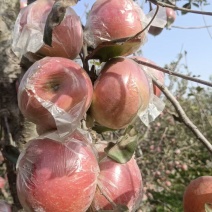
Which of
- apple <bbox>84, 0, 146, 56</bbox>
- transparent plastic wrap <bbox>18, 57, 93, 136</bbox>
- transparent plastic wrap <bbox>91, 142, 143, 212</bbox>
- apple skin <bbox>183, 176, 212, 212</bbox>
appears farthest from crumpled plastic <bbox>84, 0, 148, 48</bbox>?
apple skin <bbox>183, 176, 212, 212</bbox>

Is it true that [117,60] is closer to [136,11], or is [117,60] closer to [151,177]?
[136,11]

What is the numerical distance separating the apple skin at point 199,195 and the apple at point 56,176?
34 cm

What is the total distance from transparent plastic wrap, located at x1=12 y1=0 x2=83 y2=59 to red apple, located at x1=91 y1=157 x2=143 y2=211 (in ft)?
0.71

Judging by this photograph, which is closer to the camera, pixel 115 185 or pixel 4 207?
pixel 115 185

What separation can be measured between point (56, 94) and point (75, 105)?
37 millimetres

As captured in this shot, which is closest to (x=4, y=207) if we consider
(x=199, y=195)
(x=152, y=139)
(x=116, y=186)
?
(x=116, y=186)

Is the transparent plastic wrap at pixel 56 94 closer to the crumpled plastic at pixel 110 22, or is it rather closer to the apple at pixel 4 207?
the crumpled plastic at pixel 110 22

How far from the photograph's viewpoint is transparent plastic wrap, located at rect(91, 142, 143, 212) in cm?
69

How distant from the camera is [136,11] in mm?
784

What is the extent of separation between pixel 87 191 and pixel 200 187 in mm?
370

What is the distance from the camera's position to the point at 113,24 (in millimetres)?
746

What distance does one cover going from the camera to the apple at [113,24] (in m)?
0.74

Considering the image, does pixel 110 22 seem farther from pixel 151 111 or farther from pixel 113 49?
pixel 151 111

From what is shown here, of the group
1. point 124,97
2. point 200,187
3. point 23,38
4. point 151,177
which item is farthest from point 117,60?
point 151,177
